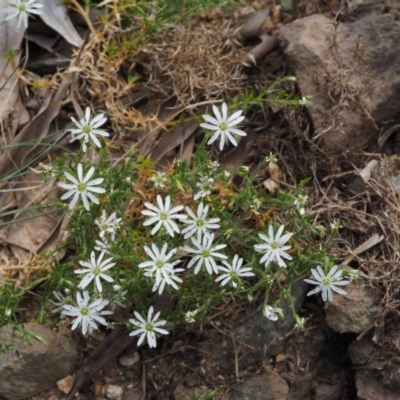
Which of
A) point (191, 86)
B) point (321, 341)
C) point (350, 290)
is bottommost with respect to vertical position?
point (321, 341)

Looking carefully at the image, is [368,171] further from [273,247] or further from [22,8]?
[22,8]

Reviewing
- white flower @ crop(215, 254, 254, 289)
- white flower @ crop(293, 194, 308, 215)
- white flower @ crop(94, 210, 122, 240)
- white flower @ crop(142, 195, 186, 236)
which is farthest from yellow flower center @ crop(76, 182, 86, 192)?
white flower @ crop(293, 194, 308, 215)

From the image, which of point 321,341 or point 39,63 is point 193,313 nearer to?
point 321,341

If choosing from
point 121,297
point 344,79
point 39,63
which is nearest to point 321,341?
point 121,297

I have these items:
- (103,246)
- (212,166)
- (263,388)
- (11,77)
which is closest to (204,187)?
(212,166)

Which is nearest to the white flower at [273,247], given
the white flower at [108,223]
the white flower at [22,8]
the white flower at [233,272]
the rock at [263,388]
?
the white flower at [233,272]

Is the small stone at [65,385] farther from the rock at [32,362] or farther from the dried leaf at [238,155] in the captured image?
the dried leaf at [238,155]
